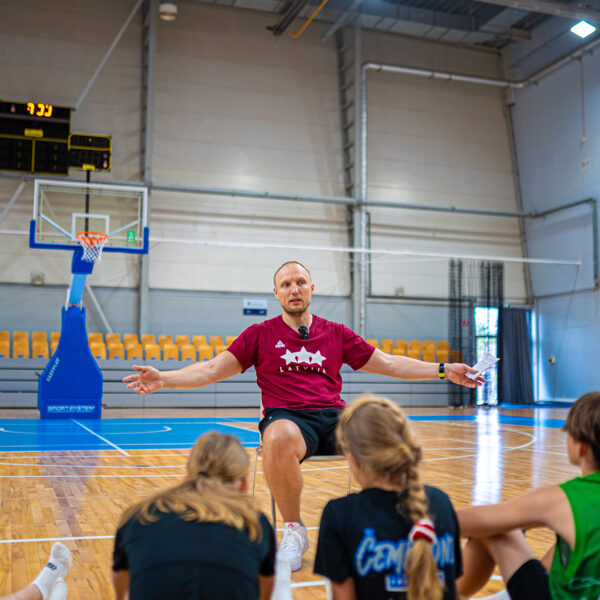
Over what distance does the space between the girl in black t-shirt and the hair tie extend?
0.32 m

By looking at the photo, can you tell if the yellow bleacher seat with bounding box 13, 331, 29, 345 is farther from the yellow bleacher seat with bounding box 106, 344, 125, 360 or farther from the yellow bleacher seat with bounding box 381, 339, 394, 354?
the yellow bleacher seat with bounding box 381, 339, 394, 354

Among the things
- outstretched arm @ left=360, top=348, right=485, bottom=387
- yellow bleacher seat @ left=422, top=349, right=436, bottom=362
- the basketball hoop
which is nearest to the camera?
outstretched arm @ left=360, top=348, right=485, bottom=387

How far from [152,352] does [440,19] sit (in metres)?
10.1

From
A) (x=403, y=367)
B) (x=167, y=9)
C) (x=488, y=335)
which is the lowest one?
(x=403, y=367)

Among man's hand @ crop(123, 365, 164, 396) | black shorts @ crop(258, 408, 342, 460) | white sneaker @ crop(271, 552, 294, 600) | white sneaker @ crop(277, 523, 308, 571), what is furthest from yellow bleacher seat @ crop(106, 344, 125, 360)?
white sneaker @ crop(271, 552, 294, 600)

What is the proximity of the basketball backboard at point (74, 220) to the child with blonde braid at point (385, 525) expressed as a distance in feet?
31.5

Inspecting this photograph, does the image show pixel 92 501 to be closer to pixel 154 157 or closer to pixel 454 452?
pixel 454 452

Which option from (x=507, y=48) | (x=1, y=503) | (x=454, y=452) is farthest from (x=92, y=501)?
(x=507, y=48)

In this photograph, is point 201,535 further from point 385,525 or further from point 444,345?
point 444,345

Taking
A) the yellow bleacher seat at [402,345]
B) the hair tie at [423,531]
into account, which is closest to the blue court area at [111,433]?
the hair tie at [423,531]

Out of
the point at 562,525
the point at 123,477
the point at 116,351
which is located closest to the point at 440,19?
the point at 116,351

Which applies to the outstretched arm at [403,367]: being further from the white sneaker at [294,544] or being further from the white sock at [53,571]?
the white sock at [53,571]

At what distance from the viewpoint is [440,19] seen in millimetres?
16125

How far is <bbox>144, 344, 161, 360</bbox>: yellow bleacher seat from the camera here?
13406 mm
